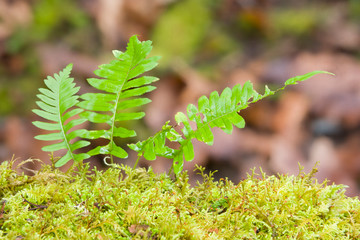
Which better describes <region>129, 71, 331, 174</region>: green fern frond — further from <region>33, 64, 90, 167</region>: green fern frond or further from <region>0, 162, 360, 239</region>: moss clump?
<region>33, 64, 90, 167</region>: green fern frond

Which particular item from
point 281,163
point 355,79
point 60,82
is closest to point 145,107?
point 281,163

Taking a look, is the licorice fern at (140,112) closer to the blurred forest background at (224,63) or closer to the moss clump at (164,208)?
the moss clump at (164,208)

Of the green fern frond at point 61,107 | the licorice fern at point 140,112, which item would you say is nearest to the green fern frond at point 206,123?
the licorice fern at point 140,112

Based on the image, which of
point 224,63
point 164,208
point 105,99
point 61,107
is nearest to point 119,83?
point 105,99

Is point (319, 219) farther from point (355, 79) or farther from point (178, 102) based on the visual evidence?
point (355, 79)

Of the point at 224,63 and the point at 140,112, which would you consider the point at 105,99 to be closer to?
the point at 140,112
